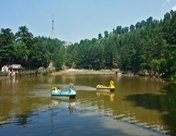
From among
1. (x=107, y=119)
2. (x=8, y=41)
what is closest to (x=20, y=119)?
(x=107, y=119)

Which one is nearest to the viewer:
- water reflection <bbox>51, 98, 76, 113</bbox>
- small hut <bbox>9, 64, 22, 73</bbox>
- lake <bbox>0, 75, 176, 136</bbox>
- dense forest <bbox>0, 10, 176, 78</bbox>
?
lake <bbox>0, 75, 176, 136</bbox>

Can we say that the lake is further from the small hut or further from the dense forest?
the small hut

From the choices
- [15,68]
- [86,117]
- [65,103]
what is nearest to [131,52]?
[15,68]

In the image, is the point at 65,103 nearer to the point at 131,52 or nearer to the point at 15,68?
the point at 15,68

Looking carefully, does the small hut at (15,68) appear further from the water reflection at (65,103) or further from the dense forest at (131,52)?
→ the water reflection at (65,103)

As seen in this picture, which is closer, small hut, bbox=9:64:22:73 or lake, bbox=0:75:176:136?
lake, bbox=0:75:176:136

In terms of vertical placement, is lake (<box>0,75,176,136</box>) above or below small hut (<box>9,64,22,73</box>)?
below

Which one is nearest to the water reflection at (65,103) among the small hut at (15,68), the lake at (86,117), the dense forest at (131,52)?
the lake at (86,117)

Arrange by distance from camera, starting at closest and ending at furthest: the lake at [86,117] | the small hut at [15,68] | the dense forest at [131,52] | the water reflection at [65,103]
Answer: the lake at [86,117]
the water reflection at [65,103]
the dense forest at [131,52]
the small hut at [15,68]

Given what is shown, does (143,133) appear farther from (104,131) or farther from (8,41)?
(8,41)

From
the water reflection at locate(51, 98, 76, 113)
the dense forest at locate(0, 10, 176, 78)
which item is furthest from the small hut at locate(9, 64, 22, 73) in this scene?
the water reflection at locate(51, 98, 76, 113)

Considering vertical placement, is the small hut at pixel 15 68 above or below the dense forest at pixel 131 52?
below

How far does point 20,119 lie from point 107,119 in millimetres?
8082

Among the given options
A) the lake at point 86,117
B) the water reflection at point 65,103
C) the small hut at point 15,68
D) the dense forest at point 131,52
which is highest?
the dense forest at point 131,52
